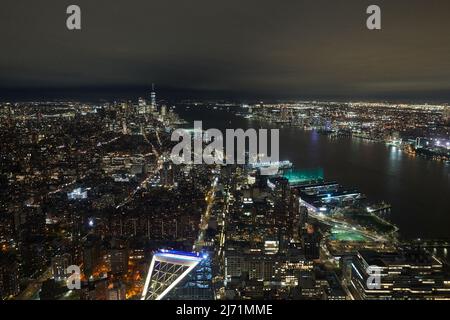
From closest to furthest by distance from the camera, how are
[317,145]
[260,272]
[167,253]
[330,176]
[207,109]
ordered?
[167,253], [260,272], [330,176], [317,145], [207,109]

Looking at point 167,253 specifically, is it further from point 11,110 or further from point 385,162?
point 385,162

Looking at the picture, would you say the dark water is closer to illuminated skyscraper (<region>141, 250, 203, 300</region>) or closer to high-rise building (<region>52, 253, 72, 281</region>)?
illuminated skyscraper (<region>141, 250, 203, 300</region>)

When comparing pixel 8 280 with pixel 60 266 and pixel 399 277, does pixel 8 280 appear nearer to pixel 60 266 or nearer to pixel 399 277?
pixel 60 266

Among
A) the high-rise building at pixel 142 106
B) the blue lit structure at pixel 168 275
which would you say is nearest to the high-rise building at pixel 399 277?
the blue lit structure at pixel 168 275

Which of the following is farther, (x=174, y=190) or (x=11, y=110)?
(x=11, y=110)

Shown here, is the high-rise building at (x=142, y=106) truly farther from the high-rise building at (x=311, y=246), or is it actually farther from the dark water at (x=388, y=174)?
the high-rise building at (x=311, y=246)

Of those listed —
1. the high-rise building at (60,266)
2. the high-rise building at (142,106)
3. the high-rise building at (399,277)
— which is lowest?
the high-rise building at (399,277)

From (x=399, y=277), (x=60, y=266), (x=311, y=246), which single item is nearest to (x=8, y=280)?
(x=60, y=266)
